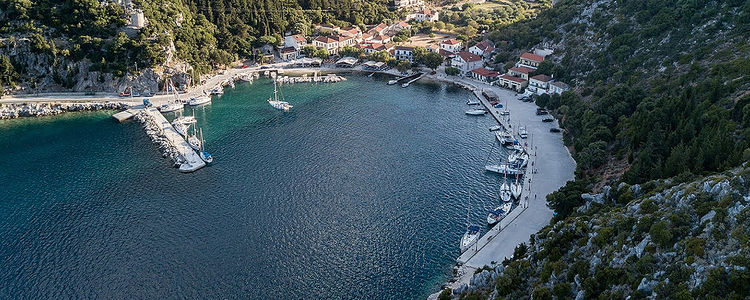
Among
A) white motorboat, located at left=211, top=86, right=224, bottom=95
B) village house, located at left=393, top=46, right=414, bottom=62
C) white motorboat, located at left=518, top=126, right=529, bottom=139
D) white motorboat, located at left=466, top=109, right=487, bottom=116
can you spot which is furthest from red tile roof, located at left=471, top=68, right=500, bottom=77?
white motorboat, located at left=211, top=86, right=224, bottom=95

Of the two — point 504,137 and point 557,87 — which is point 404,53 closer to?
point 557,87

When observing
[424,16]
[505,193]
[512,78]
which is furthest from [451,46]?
[505,193]

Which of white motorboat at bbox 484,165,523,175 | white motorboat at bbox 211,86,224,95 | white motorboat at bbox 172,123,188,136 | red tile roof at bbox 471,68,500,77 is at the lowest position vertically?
white motorboat at bbox 484,165,523,175

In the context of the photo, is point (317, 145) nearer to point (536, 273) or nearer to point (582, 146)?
point (582, 146)

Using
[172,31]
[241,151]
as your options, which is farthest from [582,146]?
[172,31]

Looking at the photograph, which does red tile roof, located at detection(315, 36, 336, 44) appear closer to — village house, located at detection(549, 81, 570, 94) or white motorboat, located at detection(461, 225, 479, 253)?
village house, located at detection(549, 81, 570, 94)

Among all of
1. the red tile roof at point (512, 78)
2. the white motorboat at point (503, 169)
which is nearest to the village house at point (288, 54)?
the red tile roof at point (512, 78)
